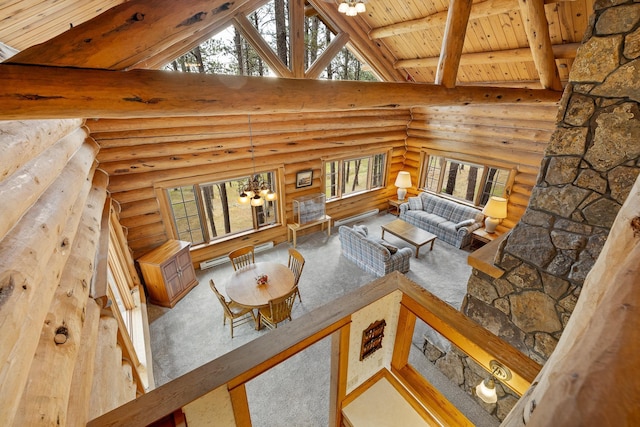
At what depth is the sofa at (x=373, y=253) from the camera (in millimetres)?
4930

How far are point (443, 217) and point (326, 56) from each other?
452 centimetres

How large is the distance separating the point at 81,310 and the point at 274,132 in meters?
4.43

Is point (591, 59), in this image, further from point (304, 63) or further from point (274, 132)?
point (274, 132)

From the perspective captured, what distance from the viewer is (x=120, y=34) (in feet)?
4.30

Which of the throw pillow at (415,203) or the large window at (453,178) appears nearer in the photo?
the large window at (453,178)

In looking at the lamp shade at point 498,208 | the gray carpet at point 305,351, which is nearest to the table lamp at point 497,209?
the lamp shade at point 498,208

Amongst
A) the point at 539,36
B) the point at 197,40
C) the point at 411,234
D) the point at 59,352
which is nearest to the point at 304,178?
the point at 411,234

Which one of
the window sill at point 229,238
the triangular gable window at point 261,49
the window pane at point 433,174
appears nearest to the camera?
the triangular gable window at point 261,49

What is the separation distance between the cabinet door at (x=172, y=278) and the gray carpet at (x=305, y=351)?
23 centimetres

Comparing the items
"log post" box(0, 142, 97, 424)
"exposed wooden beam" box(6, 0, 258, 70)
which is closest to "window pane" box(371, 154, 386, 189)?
"exposed wooden beam" box(6, 0, 258, 70)

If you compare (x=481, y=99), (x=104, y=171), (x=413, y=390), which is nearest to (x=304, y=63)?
(x=481, y=99)

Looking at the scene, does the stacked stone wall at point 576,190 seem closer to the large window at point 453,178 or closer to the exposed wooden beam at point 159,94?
the exposed wooden beam at point 159,94

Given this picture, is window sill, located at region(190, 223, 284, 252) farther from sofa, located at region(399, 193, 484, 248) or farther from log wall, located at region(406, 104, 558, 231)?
log wall, located at region(406, 104, 558, 231)

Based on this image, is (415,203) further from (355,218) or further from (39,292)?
(39,292)
